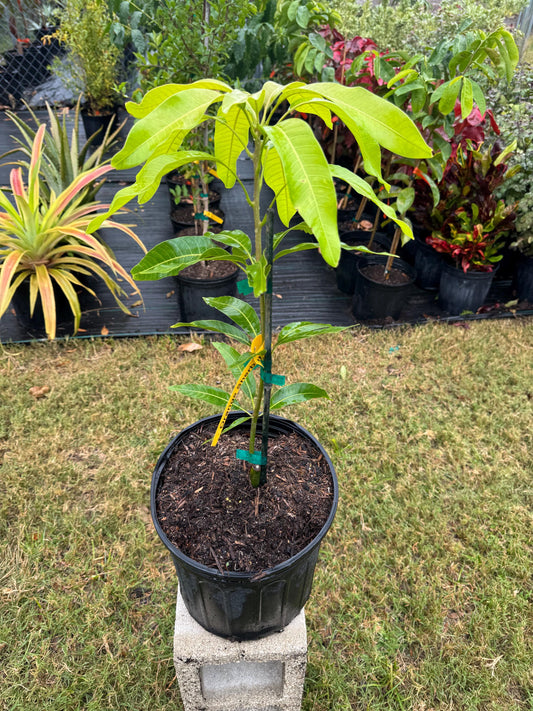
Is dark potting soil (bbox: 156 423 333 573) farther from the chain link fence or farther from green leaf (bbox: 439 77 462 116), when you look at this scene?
→ the chain link fence

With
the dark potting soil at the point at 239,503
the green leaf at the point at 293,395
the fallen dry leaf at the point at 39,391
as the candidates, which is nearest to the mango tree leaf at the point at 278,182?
the green leaf at the point at 293,395

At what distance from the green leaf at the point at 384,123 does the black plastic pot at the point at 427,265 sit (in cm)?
294

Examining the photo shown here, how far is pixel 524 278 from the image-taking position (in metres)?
3.40

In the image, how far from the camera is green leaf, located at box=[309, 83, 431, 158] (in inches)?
25.5

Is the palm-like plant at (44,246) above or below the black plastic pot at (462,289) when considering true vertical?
above

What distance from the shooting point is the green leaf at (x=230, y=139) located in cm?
91

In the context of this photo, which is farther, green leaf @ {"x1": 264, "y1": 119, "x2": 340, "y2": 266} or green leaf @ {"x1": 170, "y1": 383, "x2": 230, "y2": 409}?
green leaf @ {"x1": 170, "y1": 383, "x2": 230, "y2": 409}

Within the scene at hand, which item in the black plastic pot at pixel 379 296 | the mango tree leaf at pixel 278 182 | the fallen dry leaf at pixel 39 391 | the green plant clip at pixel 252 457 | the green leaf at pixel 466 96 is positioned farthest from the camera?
the black plastic pot at pixel 379 296

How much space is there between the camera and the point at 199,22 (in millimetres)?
2385

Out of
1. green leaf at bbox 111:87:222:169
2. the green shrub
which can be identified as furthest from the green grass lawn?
the green shrub

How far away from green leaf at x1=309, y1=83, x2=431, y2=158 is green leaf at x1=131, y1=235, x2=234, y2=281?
0.39m

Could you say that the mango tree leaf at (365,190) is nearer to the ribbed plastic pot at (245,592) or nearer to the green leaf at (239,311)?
the green leaf at (239,311)

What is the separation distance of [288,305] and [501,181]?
1.60 m

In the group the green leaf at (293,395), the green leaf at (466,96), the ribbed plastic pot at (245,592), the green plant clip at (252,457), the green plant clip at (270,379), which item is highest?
the green leaf at (466,96)
